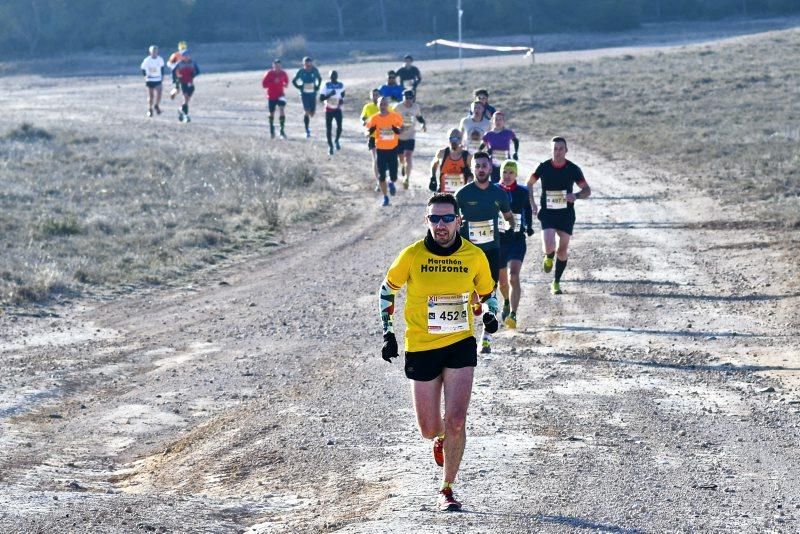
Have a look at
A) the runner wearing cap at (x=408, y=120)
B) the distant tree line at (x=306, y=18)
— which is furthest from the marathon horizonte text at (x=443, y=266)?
the distant tree line at (x=306, y=18)

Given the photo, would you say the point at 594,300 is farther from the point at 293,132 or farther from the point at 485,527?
the point at 293,132

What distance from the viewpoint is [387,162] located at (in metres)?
22.9

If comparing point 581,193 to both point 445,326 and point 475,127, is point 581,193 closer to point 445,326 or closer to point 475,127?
point 475,127

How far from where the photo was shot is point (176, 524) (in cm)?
806

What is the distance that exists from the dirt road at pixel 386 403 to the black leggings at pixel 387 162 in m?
2.57

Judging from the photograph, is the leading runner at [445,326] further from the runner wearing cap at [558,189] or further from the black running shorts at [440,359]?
the runner wearing cap at [558,189]

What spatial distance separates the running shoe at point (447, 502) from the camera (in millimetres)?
8188

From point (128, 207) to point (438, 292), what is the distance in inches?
632

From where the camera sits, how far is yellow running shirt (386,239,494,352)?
829 centimetres

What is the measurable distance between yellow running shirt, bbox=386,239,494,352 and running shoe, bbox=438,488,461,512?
2.97ft

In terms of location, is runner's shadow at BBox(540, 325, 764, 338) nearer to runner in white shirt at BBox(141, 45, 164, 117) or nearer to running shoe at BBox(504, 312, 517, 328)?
running shoe at BBox(504, 312, 517, 328)

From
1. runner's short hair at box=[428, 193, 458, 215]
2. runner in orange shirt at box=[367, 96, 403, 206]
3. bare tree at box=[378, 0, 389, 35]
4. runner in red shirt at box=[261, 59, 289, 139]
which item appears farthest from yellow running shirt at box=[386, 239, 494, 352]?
bare tree at box=[378, 0, 389, 35]

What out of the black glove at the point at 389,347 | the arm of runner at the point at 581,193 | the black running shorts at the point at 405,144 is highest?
the arm of runner at the point at 581,193

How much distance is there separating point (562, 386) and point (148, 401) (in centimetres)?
376
